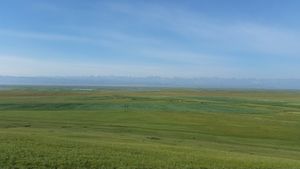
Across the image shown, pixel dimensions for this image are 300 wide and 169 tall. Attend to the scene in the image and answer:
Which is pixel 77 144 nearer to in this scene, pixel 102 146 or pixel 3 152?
pixel 102 146

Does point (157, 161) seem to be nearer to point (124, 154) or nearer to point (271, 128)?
point (124, 154)

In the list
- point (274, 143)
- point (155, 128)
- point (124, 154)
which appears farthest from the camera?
point (155, 128)

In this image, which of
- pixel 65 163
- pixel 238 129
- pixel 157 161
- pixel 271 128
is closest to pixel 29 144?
pixel 65 163

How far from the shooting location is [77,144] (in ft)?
96.2

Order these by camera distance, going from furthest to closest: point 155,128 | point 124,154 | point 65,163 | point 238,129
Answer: point 238,129, point 155,128, point 124,154, point 65,163

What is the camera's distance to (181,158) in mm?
27047

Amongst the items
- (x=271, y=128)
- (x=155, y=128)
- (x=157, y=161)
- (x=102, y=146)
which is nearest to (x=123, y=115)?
(x=155, y=128)

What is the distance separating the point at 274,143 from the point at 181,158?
2460 cm

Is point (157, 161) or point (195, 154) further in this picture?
point (195, 154)

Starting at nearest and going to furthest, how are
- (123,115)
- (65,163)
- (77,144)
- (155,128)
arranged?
1. (65,163)
2. (77,144)
3. (155,128)
4. (123,115)

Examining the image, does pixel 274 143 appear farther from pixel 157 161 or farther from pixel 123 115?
pixel 123 115

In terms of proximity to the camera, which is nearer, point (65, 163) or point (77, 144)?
point (65, 163)

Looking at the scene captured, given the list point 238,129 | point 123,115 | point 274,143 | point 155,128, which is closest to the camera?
point 274,143

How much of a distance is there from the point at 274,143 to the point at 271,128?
15.1m
